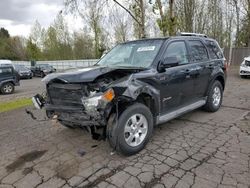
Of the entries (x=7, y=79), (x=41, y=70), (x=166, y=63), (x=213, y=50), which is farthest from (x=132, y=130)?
(x=41, y=70)

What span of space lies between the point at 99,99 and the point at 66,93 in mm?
727

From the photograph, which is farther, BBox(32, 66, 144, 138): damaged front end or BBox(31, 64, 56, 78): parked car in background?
BBox(31, 64, 56, 78): parked car in background

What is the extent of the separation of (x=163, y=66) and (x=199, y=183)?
209 cm

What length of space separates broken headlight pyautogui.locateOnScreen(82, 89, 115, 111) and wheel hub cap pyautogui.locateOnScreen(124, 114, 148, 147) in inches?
21.2

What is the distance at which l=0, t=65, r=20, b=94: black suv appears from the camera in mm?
11828

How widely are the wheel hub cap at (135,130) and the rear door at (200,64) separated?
1907 millimetres

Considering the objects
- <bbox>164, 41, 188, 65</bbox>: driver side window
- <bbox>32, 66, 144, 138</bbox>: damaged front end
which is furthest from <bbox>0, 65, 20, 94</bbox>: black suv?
<bbox>164, 41, 188, 65</bbox>: driver side window

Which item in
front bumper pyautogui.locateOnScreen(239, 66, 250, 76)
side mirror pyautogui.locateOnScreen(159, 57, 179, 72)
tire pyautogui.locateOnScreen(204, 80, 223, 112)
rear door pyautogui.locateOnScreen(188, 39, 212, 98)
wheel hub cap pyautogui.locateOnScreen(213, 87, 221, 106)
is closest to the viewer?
side mirror pyautogui.locateOnScreen(159, 57, 179, 72)

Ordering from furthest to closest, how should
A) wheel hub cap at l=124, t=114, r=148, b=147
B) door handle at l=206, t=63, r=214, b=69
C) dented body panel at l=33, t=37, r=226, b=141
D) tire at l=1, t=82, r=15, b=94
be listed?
tire at l=1, t=82, r=15, b=94 → door handle at l=206, t=63, r=214, b=69 → wheel hub cap at l=124, t=114, r=148, b=147 → dented body panel at l=33, t=37, r=226, b=141

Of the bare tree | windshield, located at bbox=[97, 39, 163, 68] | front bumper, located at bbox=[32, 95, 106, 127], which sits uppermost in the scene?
the bare tree

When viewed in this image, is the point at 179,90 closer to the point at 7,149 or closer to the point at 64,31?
the point at 7,149

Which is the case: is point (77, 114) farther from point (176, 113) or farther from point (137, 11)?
point (137, 11)

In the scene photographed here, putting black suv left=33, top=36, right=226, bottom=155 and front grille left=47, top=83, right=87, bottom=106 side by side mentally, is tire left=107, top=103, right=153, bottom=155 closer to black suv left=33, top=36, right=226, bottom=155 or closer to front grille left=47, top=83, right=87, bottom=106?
black suv left=33, top=36, right=226, bottom=155

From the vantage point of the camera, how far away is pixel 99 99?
3332mm
